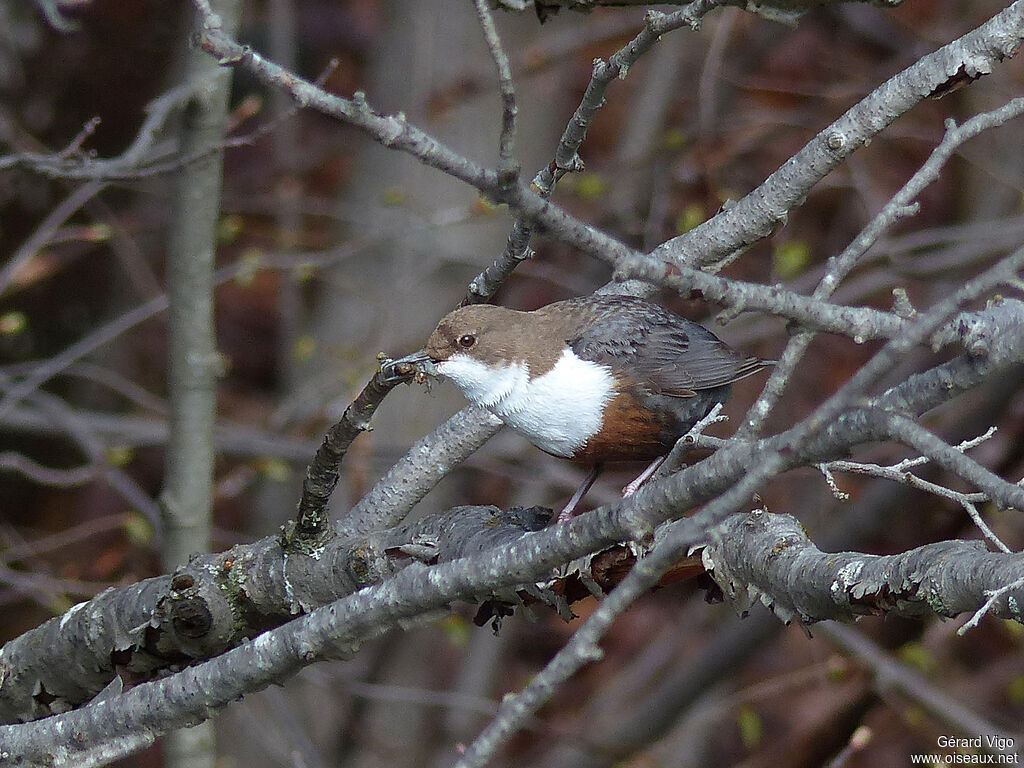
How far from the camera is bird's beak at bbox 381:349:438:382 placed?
2123mm

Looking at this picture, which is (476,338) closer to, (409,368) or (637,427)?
(637,427)

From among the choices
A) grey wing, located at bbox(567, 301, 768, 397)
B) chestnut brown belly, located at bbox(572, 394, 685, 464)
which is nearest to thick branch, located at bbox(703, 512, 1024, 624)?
chestnut brown belly, located at bbox(572, 394, 685, 464)

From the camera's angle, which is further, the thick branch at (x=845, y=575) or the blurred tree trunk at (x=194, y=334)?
the blurred tree trunk at (x=194, y=334)

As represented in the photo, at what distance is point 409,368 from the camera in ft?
7.34

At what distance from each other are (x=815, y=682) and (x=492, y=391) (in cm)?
359

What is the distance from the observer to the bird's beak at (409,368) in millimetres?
2123

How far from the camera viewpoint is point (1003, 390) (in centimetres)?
474

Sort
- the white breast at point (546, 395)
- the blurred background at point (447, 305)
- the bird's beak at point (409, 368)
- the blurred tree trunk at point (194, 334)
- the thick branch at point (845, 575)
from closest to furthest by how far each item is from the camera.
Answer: the thick branch at point (845, 575)
the bird's beak at point (409, 368)
the white breast at point (546, 395)
the blurred tree trunk at point (194, 334)
the blurred background at point (447, 305)

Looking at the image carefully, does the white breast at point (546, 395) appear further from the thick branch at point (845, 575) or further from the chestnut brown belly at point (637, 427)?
the thick branch at point (845, 575)

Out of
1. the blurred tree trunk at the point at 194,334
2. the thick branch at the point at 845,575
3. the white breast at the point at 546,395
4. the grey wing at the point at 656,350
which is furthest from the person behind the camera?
the blurred tree trunk at the point at 194,334

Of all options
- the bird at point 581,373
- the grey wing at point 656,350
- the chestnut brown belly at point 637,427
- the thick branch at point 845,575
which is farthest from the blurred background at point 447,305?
the thick branch at point 845,575

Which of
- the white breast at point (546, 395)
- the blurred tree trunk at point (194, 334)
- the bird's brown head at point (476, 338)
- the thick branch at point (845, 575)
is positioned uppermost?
the blurred tree trunk at point (194, 334)

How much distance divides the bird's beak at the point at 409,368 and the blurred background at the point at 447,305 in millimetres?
1738

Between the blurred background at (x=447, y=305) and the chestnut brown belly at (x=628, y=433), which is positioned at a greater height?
the blurred background at (x=447, y=305)
